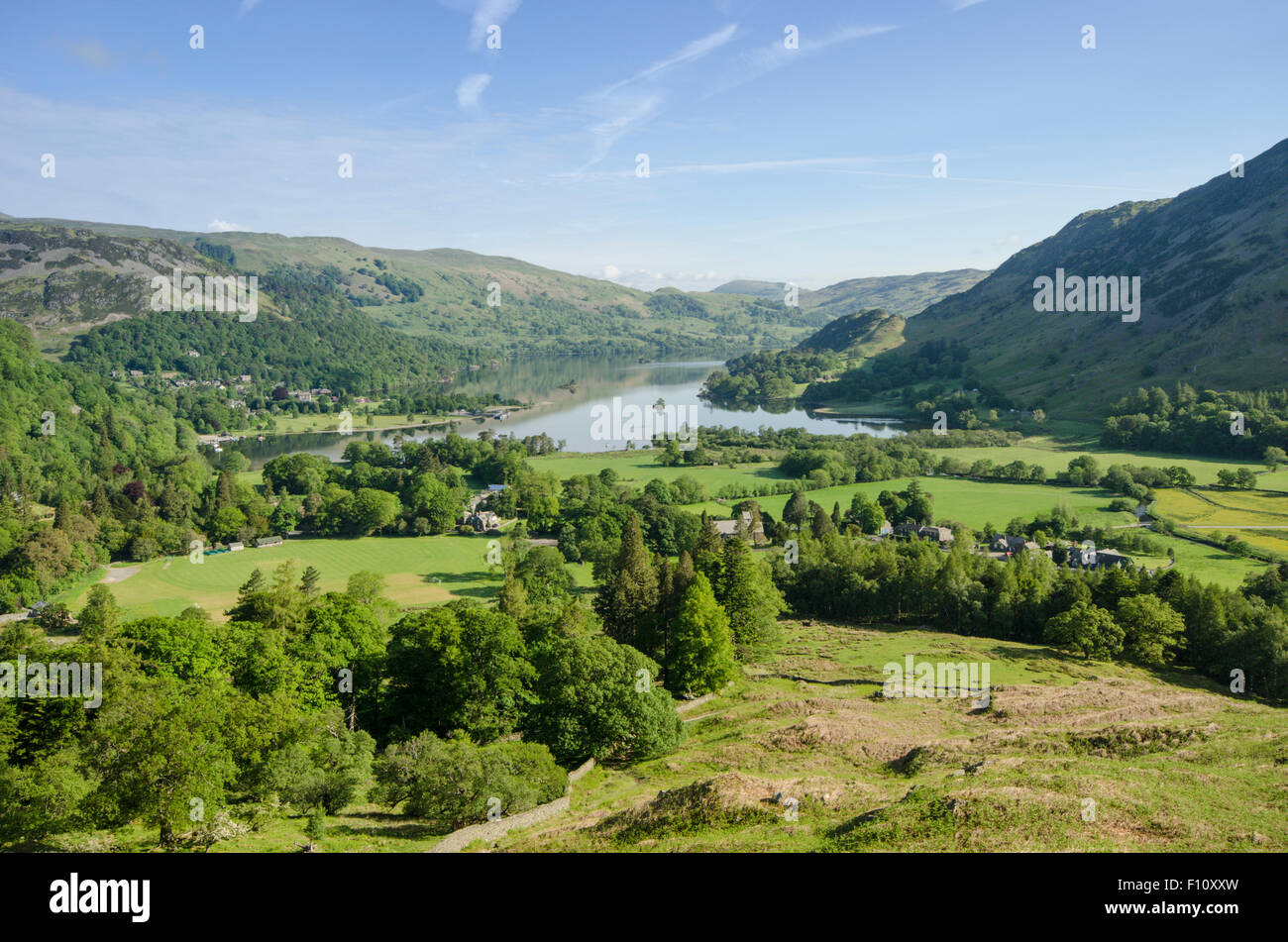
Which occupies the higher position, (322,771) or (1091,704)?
(322,771)

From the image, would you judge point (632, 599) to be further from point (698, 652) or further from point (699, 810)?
point (699, 810)

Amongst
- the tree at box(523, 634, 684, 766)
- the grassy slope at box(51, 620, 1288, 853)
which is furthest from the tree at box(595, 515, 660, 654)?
the tree at box(523, 634, 684, 766)

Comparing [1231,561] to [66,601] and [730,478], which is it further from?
[66,601]
